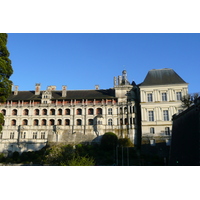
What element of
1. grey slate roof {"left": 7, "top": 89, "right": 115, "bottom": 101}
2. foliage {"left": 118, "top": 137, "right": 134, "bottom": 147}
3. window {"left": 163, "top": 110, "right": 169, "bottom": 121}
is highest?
grey slate roof {"left": 7, "top": 89, "right": 115, "bottom": 101}

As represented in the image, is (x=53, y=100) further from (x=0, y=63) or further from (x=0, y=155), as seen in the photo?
(x=0, y=63)

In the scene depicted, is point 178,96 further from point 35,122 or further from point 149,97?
point 35,122

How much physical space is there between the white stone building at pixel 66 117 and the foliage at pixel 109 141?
Result: 3514 millimetres

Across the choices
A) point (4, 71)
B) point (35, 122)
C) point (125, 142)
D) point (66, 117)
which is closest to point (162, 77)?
point (125, 142)

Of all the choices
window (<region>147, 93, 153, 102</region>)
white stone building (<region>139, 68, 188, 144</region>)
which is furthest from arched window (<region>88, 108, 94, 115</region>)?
window (<region>147, 93, 153, 102</region>)

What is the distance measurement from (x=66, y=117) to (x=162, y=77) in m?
24.4

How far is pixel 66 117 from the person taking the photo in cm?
5091

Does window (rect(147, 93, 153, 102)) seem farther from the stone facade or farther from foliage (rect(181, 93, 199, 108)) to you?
foliage (rect(181, 93, 199, 108))

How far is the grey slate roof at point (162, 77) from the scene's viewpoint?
46875 mm

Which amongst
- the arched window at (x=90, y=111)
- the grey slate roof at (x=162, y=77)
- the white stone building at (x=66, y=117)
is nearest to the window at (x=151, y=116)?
the white stone building at (x=66, y=117)

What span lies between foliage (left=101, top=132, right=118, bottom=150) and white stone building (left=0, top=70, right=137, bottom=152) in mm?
3514

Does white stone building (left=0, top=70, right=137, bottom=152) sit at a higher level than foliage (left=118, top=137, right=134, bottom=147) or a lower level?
higher

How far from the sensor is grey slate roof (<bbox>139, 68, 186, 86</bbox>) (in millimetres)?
46875

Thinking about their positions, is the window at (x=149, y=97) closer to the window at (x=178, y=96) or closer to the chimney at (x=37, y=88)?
the window at (x=178, y=96)
